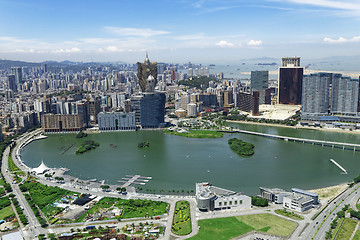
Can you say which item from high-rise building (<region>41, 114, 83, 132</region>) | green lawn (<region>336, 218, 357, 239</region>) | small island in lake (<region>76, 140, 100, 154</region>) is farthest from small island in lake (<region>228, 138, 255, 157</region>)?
high-rise building (<region>41, 114, 83, 132</region>)

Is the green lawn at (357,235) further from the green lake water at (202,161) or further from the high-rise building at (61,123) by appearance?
the high-rise building at (61,123)

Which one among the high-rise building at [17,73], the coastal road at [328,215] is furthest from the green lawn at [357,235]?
the high-rise building at [17,73]

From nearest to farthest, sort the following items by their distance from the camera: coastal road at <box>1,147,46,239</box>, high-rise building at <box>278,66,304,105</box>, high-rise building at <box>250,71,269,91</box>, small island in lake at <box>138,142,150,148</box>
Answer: coastal road at <box>1,147,46,239</box> → small island in lake at <box>138,142,150,148</box> → high-rise building at <box>278,66,304,105</box> → high-rise building at <box>250,71,269,91</box>

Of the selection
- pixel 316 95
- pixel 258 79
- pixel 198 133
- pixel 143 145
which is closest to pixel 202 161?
pixel 143 145

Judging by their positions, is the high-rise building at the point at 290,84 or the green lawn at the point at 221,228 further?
the high-rise building at the point at 290,84

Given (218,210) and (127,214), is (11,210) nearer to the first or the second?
(127,214)

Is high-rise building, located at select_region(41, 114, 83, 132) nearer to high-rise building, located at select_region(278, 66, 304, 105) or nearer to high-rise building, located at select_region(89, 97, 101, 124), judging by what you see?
high-rise building, located at select_region(89, 97, 101, 124)
